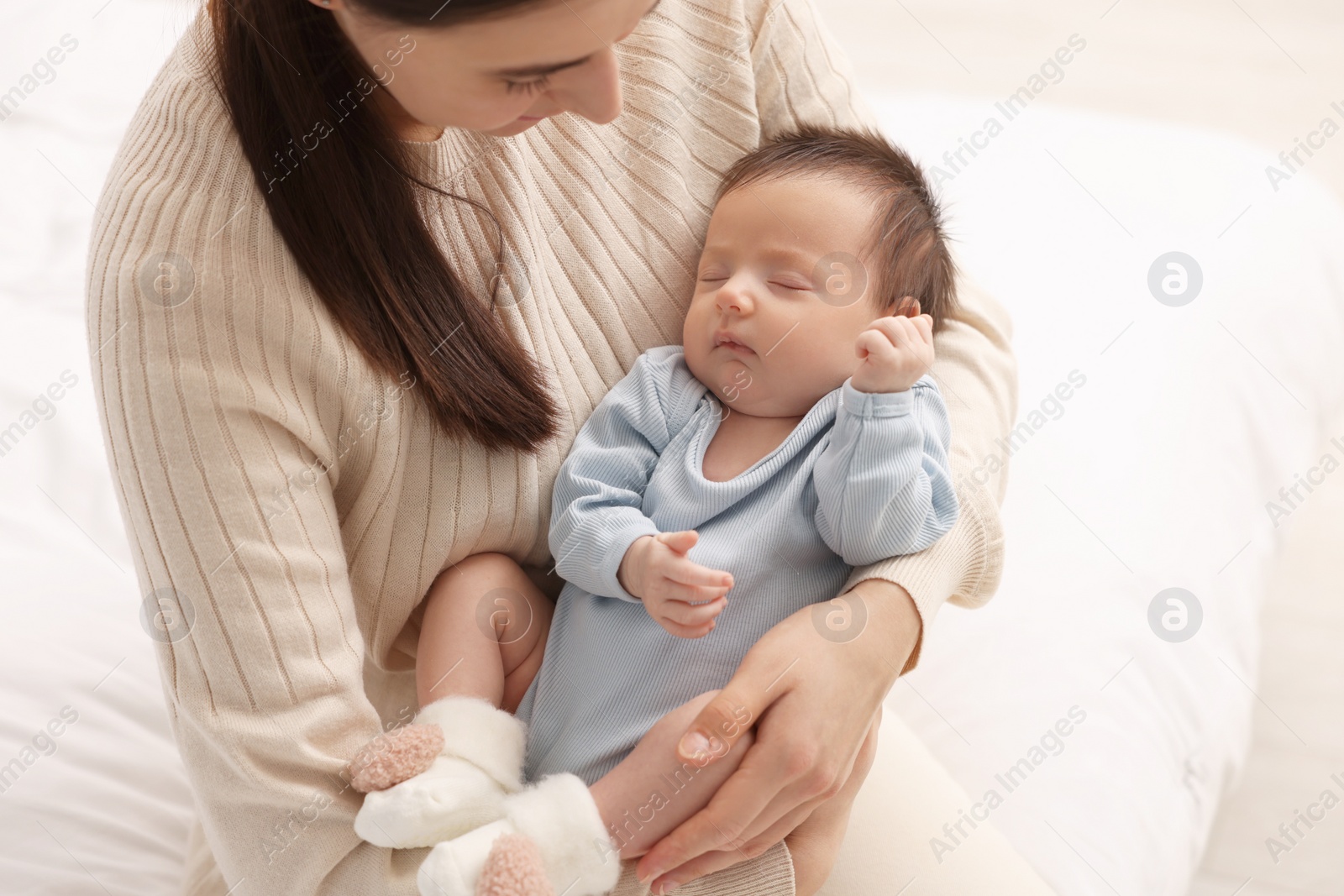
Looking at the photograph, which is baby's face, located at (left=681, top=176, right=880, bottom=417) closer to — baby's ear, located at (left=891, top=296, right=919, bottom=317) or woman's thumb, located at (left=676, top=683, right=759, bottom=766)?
baby's ear, located at (left=891, top=296, right=919, bottom=317)

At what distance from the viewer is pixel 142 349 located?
0.74 metres

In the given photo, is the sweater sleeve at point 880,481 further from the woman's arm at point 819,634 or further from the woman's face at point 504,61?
the woman's face at point 504,61

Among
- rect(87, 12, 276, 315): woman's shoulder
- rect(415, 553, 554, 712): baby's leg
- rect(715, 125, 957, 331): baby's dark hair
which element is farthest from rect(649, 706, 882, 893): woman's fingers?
rect(87, 12, 276, 315): woman's shoulder

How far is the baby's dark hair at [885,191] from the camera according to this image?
1051 millimetres

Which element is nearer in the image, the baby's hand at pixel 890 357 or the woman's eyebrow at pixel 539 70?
the woman's eyebrow at pixel 539 70

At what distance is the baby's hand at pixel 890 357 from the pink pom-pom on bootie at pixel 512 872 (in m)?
0.44

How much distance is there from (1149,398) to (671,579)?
1.07 metres

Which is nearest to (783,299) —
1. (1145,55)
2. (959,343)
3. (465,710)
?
(959,343)

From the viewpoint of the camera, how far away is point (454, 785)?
Answer: 31.6 inches

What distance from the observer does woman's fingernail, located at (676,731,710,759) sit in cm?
79

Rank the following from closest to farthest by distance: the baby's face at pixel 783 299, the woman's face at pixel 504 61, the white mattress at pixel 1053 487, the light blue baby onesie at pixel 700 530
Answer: the woman's face at pixel 504 61, the light blue baby onesie at pixel 700 530, the baby's face at pixel 783 299, the white mattress at pixel 1053 487

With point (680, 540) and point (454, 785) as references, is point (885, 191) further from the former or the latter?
point (454, 785)

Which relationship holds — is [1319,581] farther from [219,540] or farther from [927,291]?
[219,540]

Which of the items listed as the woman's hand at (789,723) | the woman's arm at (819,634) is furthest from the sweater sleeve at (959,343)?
the woman's hand at (789,723)
